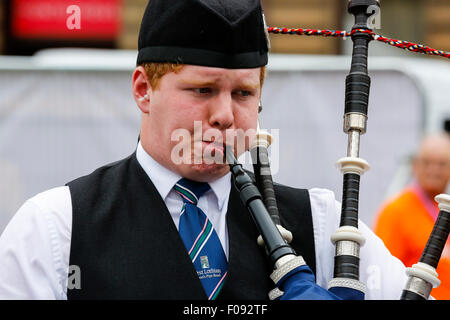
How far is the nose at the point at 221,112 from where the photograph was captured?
172 centimetres

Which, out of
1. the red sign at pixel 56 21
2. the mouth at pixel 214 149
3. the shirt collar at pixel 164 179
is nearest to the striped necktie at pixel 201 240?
the shirt collar at pixel 164 179

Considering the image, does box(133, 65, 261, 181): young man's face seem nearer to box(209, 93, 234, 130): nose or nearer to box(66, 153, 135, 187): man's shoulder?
box(209, 93, 234, 130): nose

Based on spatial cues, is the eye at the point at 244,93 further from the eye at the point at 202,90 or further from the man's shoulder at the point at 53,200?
the man's shoulder at the point at 53,200

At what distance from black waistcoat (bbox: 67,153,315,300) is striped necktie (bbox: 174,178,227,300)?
3cm

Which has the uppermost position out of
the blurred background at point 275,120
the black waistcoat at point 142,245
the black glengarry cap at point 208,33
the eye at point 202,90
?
the blurred background at point 275,120

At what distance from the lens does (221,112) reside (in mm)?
1713

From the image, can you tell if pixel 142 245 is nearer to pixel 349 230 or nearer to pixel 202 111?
pixel 202 111

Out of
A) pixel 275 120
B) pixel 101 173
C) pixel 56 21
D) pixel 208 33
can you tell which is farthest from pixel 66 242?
pixel 56 21

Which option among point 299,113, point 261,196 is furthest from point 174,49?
point 299,113

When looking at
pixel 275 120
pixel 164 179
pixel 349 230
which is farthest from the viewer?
pixel 275 120

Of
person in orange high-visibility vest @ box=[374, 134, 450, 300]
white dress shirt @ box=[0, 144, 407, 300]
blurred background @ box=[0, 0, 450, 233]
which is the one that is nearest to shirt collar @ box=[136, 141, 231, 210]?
A: white dress shirt @ box=[0, 144, 407, 300]

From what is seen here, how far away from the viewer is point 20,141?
5297 mm

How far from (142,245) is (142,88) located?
40 centimetres
